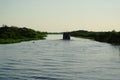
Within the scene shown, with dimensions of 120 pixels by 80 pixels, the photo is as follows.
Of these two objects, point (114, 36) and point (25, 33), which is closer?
point (114, 36)

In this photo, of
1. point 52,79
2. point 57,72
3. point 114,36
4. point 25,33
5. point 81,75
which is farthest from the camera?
point 25,33

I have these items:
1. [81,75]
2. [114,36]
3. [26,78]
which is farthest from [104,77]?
[114,36]

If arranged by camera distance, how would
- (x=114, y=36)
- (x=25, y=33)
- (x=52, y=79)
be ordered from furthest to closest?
(x=25, y=33) → (x=114, y=36) → (x=52, y=79)

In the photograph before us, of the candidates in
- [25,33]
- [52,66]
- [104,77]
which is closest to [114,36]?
[25,33]

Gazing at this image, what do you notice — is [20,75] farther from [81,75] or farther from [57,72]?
[81,75]

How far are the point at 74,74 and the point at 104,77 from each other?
9.10 ft

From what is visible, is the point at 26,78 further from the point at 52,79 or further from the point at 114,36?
the point at 114,36

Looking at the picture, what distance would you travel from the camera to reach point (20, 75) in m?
24.6

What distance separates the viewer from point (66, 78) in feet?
76.0

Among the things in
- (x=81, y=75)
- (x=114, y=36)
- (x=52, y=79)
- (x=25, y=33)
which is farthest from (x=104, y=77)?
(x=25, y=33)

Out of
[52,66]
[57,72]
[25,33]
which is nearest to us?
[57,72]

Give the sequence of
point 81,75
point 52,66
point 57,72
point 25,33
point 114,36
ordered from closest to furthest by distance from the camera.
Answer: point 81,75 < point 57,72 < point 52,66 < point 114,36 < point 25,33

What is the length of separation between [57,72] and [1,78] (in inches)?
208

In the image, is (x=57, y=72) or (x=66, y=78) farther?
(x=57, y=72)
